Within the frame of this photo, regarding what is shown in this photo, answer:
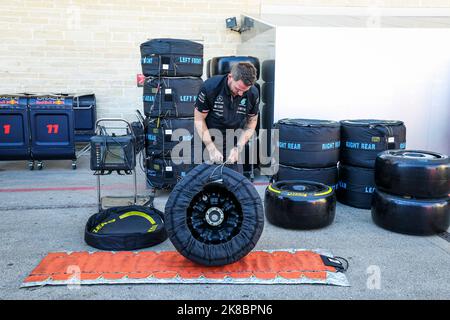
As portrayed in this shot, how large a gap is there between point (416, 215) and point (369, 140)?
1.32 meters

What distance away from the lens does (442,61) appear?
23.5 ft

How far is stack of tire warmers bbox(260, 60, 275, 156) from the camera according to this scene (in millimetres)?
7020

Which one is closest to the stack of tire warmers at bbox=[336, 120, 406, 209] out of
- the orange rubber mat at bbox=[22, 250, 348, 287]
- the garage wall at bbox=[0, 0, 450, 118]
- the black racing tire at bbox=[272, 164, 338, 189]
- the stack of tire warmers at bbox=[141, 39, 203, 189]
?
the black racing tire at bbox=[272, 164, 338, 189]

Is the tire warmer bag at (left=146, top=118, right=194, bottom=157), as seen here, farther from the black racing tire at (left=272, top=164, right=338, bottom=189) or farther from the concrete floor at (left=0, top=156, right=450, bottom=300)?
the black racing tire at (left=272, top=164, right=338, bottom=189)

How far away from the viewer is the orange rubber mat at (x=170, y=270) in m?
3.49

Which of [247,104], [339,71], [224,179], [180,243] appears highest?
[339,71]

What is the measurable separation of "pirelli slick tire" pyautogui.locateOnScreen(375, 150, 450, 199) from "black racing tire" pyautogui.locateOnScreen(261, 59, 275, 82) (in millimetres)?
2757

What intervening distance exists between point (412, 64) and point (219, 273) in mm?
5279

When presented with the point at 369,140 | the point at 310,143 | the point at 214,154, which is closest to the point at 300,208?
the point at 310,143

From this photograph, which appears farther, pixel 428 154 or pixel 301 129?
pixel 301 129

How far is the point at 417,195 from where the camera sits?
4629mm

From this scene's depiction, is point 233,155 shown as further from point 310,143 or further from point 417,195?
point 417,195
